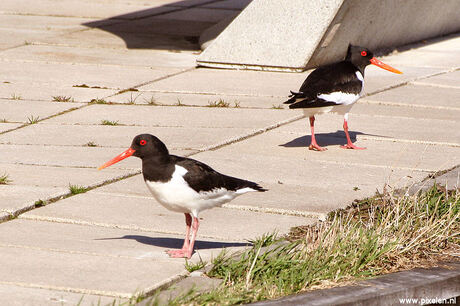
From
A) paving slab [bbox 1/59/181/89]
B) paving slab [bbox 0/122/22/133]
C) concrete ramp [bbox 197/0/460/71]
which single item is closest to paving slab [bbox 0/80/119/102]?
paving slab [bbox 1/59/181/89]

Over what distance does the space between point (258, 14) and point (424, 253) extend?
8.82 metres

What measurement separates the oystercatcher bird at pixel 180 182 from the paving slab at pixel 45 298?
103 centimetres

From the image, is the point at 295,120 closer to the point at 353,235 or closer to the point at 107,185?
the point at 107,185

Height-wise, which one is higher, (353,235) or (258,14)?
(258,14)

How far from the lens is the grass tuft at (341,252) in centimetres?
606

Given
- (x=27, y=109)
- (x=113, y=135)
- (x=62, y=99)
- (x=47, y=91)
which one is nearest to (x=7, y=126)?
(x=27, y=109)

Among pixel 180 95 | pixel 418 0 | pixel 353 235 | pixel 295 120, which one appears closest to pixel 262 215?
pixel 353 235

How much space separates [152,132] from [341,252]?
4905 millimetres

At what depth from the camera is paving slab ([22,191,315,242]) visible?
7.52m

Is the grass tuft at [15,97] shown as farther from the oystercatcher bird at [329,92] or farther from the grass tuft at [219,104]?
the oystercatcher bird at [329,92]

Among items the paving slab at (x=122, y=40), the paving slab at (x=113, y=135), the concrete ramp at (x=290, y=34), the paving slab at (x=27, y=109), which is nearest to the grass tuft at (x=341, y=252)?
the paving slab at (x=113, y=135)

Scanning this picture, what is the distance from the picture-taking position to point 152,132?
A: 1109cm

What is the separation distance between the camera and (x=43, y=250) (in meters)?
6.82

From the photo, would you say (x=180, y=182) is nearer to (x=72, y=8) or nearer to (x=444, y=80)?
(x=444, y=80)
